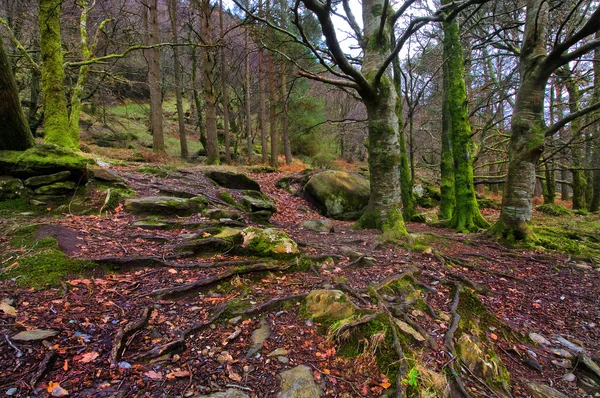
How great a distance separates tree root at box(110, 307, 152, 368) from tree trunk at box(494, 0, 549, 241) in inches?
254

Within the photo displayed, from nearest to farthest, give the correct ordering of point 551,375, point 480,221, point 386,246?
1. point 551,375
2. point 386,246
3. point 480,221

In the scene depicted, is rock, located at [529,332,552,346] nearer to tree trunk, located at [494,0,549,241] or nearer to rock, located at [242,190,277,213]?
tree trunk, located at [494,0,549,241]

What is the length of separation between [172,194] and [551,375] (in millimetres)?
6455

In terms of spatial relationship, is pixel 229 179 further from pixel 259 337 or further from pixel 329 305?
pixel 259 337

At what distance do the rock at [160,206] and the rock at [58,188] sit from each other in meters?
0.90

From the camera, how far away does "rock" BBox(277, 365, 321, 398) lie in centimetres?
191

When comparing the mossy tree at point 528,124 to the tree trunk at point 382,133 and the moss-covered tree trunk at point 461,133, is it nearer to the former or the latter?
the moss-covered tree trunk at point 461,133

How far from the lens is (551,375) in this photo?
258cm

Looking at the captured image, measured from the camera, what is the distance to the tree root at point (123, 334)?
1.93 m

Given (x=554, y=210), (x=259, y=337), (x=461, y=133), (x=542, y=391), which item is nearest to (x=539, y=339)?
(x=542, y=391)

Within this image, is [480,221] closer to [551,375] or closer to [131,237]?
[551,375]

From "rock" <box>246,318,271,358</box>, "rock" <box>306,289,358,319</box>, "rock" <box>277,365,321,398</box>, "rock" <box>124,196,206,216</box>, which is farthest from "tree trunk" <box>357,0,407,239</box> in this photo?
"rock" <box>277,365,321,398</box>

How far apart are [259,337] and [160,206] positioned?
372 cm

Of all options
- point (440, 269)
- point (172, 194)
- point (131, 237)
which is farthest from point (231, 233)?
point (440, 269)
